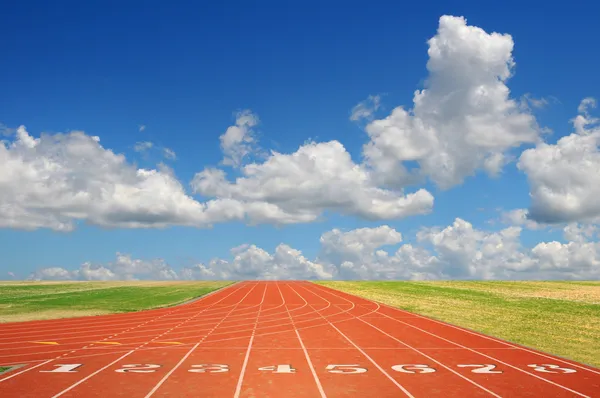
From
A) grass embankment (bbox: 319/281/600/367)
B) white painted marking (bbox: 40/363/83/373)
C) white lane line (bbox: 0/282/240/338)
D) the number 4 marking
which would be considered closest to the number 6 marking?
grass embankment (bbox: 319/281/600/367)

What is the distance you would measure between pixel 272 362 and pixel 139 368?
15.0ft

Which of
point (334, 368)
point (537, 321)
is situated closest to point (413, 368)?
point (334, 368)

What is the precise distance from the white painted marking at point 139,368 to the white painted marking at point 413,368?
8.24 m

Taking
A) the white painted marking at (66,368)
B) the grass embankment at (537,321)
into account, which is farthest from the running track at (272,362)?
the grass embankment at (537,321)

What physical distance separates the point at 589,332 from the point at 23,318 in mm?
35033

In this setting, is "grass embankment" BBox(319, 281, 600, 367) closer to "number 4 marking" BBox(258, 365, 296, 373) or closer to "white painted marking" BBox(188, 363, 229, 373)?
"number 4 marking" BBox(258, 365, 296, 373)

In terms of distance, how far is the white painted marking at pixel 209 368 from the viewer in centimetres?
1619

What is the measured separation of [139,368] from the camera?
1661 centimetres

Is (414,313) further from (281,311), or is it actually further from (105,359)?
(105,359)

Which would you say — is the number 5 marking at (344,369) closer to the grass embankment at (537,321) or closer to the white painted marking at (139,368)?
the white painted marking at (139,368)

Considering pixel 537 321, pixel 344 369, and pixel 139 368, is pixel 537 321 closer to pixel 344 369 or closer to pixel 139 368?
pixel 344 369

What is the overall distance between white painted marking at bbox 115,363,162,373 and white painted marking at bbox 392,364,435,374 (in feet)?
27.0

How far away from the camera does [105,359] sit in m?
18.2

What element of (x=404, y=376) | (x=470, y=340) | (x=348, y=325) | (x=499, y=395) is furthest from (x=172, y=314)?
(x=499, y=395)
